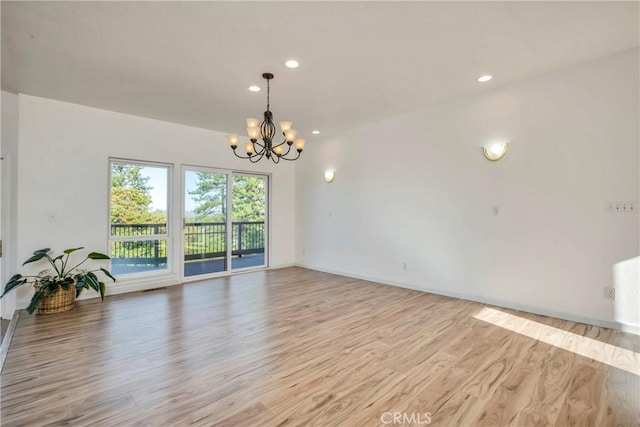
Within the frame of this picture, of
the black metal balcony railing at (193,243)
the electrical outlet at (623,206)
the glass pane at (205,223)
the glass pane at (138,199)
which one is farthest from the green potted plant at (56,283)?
the electrical outlet at (623,206)

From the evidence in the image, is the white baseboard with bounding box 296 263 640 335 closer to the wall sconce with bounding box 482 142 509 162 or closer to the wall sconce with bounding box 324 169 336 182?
the wall sconce with bounding box 482 142 509 162

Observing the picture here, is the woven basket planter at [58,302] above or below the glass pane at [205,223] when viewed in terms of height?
below

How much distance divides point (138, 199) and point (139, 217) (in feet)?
0.96

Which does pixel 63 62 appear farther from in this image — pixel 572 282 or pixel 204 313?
pixel 572 282

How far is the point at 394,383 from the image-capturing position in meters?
2.14

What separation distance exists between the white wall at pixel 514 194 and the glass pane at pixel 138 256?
3.40m

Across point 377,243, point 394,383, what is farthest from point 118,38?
point 377,243

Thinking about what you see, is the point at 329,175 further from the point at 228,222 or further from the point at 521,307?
the point at 521,307

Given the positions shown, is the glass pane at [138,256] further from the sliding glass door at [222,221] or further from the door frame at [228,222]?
the sliding glass door at [222,221]

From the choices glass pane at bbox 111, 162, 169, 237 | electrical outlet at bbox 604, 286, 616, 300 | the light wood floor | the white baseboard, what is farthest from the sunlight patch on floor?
glass pane at bbox 111, 162, 169, 237

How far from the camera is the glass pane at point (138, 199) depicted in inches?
182

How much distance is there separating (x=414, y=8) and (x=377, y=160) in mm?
3059

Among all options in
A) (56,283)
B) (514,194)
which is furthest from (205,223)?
(514,194)

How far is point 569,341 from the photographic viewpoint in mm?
2797
